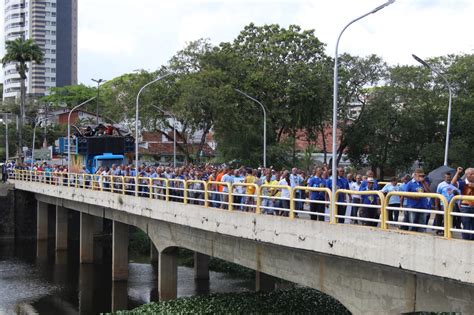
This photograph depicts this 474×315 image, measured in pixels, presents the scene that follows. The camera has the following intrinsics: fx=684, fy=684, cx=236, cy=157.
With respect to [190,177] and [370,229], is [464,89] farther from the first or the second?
[370,229]

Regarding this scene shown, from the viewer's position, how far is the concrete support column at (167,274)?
86.6ft

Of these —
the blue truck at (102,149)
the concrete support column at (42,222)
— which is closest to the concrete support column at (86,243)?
the blue truck at (102,149)

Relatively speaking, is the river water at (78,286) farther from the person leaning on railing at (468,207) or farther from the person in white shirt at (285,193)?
the person leaning on railing at (468,207)

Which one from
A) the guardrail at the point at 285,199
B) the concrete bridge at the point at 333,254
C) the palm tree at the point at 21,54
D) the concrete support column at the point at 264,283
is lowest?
the concrete support column at the point at 264,283

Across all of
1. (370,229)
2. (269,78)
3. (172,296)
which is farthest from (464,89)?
(370,229)

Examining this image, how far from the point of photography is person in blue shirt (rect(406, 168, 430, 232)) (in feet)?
45.7

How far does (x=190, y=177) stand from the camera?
86.4 ft

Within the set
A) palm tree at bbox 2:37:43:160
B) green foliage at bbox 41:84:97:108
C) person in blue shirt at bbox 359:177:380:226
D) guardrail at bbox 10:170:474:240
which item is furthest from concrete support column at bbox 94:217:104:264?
green foliage at bbox 41:84:97:108

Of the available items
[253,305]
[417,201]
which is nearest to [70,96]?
[253,305]

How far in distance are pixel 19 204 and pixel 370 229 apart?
133 feet

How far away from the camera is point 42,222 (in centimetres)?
4844

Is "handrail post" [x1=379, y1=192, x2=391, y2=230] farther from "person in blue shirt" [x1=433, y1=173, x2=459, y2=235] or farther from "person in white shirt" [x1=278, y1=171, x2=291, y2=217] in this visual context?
"person in white shirt" [x1=278, y1=171, x2=291, y2=217]

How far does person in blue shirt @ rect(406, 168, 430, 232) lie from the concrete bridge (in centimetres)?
93

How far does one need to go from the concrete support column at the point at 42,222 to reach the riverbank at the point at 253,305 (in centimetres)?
2704
